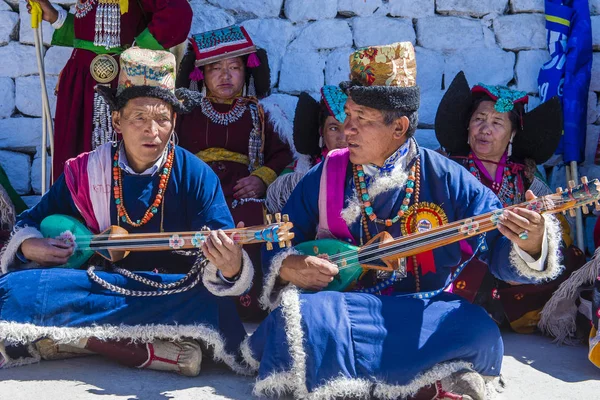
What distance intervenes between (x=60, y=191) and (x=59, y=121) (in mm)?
1520

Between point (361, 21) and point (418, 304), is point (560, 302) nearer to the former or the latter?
point (418, 304)

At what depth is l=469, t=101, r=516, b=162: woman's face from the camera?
5.03 m

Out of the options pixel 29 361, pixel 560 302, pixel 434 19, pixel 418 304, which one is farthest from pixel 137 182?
pixel 434 19

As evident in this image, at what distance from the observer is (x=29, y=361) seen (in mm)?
3584

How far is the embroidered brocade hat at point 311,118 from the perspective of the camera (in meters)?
5.10

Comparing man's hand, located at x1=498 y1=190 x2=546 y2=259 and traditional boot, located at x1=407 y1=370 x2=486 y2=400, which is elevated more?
man's hand, located at x1=498 y1=190 x2=546 y2=259

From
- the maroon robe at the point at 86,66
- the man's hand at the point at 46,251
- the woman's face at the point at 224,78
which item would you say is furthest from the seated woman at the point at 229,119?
the man's hand at the point at 46,251

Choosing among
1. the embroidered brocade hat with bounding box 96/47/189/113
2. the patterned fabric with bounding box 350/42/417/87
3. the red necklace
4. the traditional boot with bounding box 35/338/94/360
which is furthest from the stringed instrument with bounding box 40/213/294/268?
the patterned fabric with bounding box 350/42/417/87

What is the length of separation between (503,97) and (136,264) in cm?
262

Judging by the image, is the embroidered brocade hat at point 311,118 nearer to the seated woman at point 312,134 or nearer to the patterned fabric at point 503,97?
the seated woman at point 312,134

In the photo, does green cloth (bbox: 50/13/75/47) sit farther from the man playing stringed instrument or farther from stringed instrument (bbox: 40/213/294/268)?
the man playing stringed instrument

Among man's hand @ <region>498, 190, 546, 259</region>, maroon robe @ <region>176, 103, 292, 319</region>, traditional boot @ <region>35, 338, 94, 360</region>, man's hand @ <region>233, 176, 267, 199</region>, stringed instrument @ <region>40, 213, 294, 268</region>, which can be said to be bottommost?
traditional boot @ <region>35, 338, 94, 360</region>

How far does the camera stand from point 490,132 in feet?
16.5

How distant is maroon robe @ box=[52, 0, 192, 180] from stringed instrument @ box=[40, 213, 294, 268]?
5.04 feet
